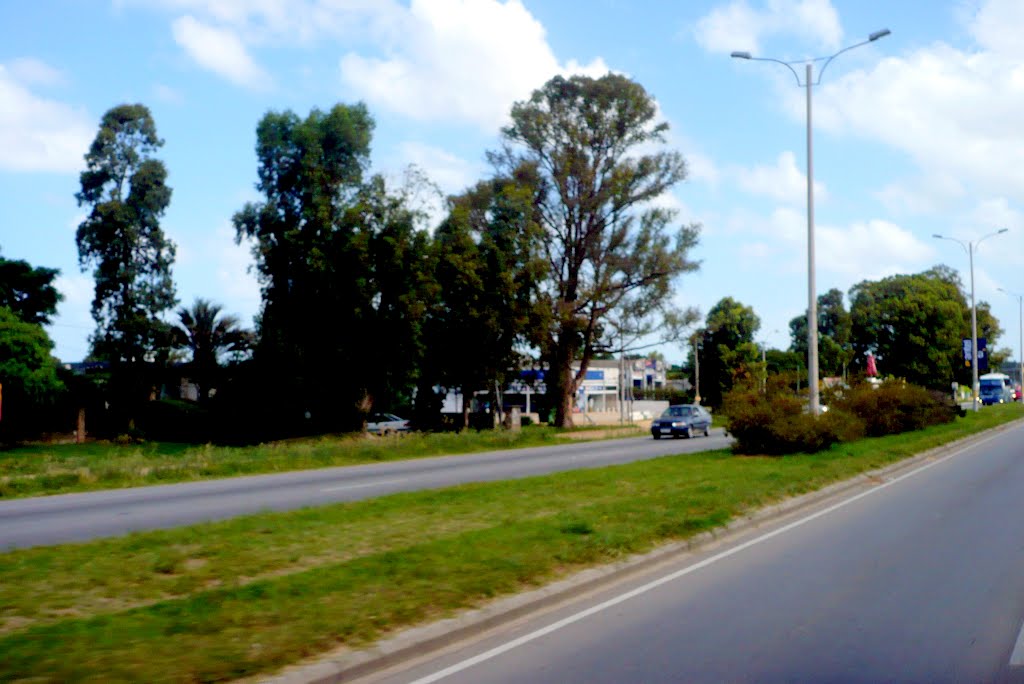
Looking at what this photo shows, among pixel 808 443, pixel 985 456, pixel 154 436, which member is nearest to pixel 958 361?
pixel 985 456

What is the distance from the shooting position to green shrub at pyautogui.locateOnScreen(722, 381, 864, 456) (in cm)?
2652

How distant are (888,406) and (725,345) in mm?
52516

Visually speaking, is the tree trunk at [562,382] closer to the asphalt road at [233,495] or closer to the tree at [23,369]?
the asphalt road at [233,495]

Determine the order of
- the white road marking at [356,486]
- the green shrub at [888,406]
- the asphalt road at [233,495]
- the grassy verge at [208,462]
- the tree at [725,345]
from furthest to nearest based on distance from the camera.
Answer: the tree at [725,345]
the green shrub at [888,406]
the grassy verge at [208,462]
the white road marking at [356,486]
the asphalt road at [233,495]

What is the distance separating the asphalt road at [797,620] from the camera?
6.84 meters

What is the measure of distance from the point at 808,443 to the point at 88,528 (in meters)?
18.9

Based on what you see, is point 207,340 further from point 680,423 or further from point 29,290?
point 680,423

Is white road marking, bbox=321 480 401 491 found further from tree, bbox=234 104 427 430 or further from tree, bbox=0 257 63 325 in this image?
tree, bbox=0 257 63 325

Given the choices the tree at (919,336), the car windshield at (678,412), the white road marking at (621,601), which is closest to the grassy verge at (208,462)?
the car windshield at (678,412)

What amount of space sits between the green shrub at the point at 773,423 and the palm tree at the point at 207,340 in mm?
37228

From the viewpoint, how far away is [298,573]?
958cm

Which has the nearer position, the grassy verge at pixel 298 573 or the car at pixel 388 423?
the grassy verge at pixel 298 573

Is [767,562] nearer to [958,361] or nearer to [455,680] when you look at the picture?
[455,680]

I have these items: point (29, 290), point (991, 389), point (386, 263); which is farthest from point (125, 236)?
point (991, 389)
